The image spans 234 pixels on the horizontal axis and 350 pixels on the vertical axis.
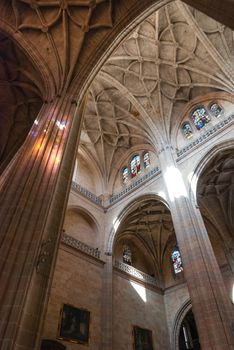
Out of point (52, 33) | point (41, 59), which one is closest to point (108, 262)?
point (41, 59)

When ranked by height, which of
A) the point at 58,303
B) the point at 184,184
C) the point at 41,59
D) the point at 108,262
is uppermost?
the point at 41,59

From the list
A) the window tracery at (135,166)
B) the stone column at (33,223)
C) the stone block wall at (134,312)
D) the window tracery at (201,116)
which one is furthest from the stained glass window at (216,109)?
the stone block wall at (134,312)

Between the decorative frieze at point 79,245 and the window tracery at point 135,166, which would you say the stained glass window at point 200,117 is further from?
the decorative frieze at point 79,245

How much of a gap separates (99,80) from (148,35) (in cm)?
377

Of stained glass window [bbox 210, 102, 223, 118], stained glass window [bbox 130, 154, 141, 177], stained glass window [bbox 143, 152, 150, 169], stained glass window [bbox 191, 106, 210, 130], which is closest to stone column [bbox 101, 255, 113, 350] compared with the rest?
stained glass window [bbox 130, 154, 141, 177]

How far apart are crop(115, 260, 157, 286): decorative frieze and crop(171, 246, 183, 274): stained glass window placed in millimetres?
1694

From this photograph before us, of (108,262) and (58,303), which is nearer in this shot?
(58,303)

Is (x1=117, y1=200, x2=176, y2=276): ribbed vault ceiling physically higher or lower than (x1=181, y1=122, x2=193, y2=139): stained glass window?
lower

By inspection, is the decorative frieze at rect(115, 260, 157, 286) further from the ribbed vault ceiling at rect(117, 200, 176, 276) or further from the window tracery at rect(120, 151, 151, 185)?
the window tracery at rect(120, 151, 151, 185)

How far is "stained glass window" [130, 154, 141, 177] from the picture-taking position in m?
17.0

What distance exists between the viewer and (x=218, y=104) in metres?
13.8

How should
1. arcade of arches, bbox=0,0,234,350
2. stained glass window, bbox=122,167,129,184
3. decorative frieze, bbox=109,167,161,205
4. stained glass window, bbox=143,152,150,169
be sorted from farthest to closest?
1. stained glass window, bbox=122,167,129,184
2. stained glass window, bbox=143,152,150,169
3. decorative frieze, bbox=109,167,161,205
4. arcade of arches, bbox=0,0,234,350

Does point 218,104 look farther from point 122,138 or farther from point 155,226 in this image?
point 155,226

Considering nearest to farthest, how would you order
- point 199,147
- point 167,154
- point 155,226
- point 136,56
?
1. point 199,147
2. point 167,154
3. point 136,56
4. point 155,226
